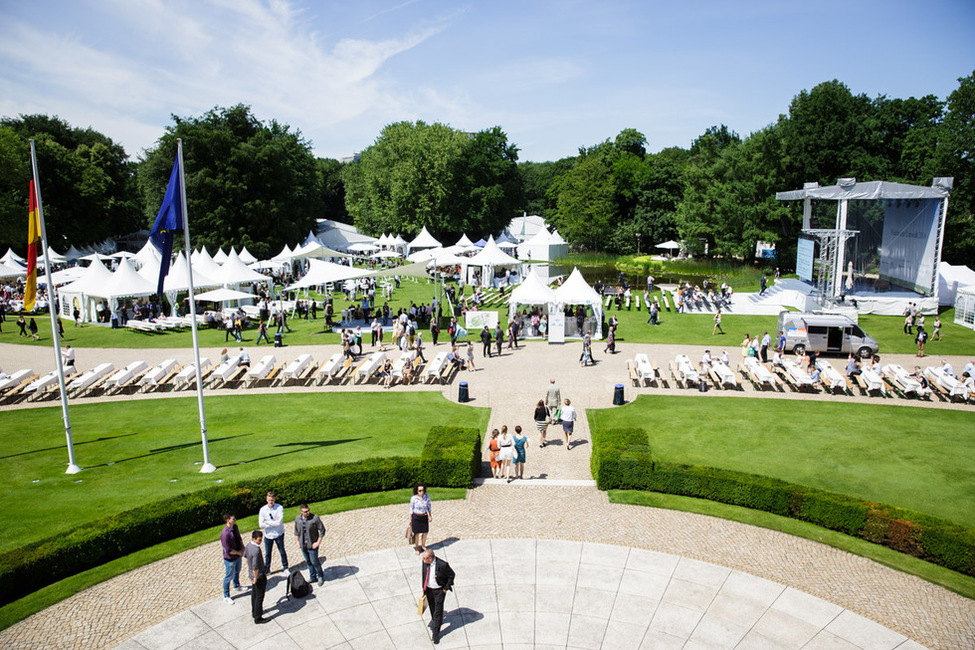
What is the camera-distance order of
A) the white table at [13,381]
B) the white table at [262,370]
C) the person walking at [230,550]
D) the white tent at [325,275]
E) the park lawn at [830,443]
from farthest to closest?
the white tent at [325,275]
the white table at [262,370]
the white table at [13,381]
the park lawn at [830,443]
the person walking at [230,550]

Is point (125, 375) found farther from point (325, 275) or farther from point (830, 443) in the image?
point (830, 443)

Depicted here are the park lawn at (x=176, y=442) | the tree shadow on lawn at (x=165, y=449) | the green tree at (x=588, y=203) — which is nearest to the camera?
the park lawn at (x=176, y=442)

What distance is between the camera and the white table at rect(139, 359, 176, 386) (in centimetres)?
2152

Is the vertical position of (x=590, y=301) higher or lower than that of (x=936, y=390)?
higher

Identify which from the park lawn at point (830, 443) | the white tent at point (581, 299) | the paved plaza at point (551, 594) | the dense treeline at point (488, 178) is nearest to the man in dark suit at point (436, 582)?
the paved plaza at point (551, 594)

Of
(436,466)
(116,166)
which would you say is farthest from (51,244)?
(436,466)

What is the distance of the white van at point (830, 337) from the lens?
81.6 feet

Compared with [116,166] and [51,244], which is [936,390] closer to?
[51,244]

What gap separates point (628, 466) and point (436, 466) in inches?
162

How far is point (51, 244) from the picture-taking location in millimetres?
59844

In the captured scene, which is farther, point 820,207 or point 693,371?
point 820,207

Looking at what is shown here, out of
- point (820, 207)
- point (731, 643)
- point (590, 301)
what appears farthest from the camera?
point (820, 207)

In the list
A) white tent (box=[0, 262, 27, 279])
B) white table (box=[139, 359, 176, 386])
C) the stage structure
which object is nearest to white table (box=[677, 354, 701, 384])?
the stage structure

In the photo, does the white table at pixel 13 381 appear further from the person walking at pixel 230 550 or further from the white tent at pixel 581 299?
the white tent at pixel 581 299
